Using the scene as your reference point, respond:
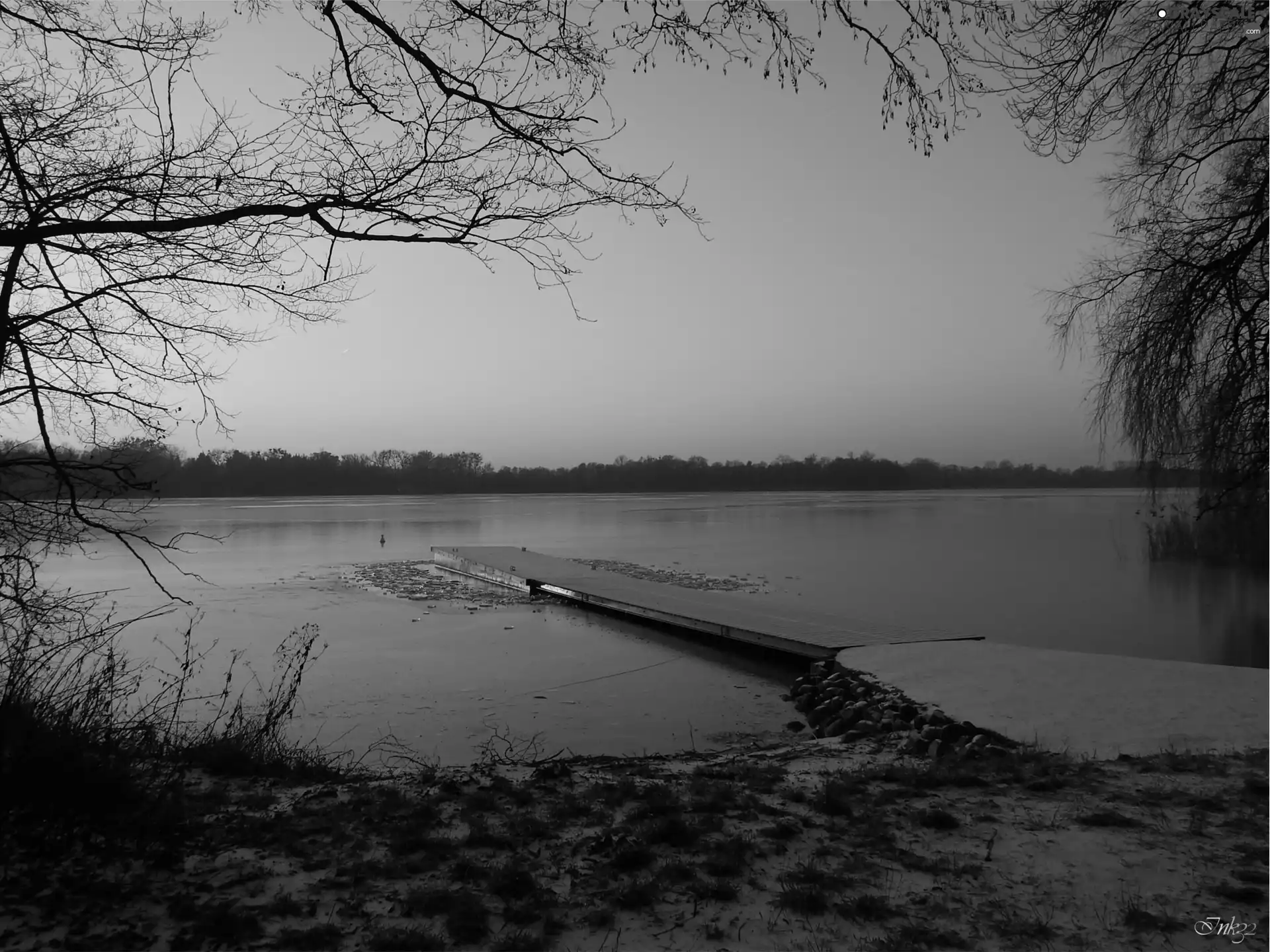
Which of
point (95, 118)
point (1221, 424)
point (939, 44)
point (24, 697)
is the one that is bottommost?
point (24, 697)

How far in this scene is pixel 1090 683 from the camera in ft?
24.3

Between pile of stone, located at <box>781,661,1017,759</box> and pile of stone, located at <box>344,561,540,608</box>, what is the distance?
7.48 metres

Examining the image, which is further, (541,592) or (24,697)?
(541,592)

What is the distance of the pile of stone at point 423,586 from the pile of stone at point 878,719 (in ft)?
24.5

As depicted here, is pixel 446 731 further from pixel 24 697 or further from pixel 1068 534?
pixel 1068 534

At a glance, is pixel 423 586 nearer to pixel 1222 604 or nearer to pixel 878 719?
pixel 878 719

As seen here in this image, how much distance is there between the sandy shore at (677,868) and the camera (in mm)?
2680

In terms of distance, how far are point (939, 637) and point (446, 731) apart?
6.46m

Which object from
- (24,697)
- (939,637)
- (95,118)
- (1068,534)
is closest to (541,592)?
(939,637)

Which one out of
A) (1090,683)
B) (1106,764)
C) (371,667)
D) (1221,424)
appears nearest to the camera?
(1106,764)

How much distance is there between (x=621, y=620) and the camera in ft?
43.2

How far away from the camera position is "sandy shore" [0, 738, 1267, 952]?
8.79ft
